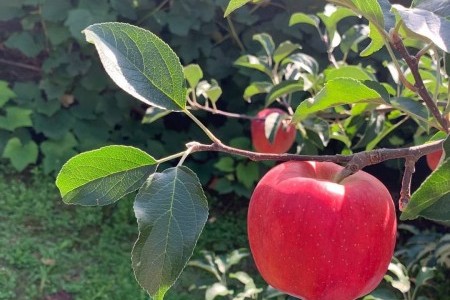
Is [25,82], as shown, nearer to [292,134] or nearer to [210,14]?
[210,14]

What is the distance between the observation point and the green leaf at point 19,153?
7.74 feet

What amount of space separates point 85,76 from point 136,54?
75.5 inches

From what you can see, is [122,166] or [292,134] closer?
[122,166]

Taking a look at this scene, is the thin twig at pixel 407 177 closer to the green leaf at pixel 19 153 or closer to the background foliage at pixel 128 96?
the background foliage at pixel 128 96

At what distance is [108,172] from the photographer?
582mm

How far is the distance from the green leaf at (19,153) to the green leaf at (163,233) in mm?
1900

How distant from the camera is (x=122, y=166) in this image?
58 cm

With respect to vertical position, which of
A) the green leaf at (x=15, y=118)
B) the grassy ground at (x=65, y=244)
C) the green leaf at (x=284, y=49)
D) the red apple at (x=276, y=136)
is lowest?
the grassy ground at (x=65, y=244)

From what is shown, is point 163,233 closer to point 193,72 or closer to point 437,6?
point 437,6

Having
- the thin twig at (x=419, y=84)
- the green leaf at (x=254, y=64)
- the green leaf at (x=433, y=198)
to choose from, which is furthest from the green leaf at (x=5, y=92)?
the green leaf at (x=433, y=198)

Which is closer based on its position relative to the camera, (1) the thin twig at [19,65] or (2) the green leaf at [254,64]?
(2) the green leaf at [254,64]

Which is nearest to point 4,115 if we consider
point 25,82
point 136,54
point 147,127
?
point 25,82

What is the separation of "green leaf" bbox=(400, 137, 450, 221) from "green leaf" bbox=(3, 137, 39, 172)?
6.72 ft

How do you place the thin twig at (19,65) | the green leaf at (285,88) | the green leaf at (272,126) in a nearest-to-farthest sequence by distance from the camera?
the green leaf at (285,88) → the green leaf at (272,126) → the thin twig at (19,65)
